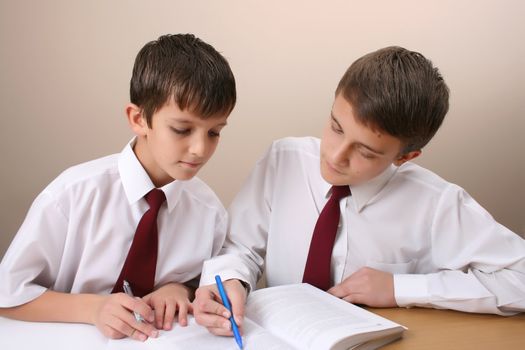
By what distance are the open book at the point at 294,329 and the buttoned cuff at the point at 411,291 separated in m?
0.18

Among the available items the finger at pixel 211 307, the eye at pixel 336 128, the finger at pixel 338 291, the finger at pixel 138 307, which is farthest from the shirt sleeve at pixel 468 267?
the finger at pixel 138 307

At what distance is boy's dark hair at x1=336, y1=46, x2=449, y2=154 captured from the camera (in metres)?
1.14

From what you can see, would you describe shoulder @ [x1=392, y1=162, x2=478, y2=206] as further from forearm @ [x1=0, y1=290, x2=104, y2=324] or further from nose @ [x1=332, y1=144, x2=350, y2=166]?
forearm @ [x1=0, y1=290, x2=104, y2=324]

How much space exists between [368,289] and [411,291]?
0.33ft

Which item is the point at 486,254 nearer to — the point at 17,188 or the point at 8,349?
the point at 8,349

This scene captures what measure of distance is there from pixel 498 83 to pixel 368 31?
526 millimetres

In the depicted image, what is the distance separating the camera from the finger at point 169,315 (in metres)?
1.00

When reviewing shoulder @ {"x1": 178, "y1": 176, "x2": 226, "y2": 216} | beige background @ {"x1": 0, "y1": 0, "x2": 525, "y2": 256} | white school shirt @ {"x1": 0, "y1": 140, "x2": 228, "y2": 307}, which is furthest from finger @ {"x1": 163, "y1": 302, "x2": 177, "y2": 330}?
beige background @ {"x1": 0, "y1": 0, "x2": 525, "y2": 256}

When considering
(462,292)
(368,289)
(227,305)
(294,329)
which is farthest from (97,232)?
(462,292)

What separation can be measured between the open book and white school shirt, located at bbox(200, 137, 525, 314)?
14 centimetres

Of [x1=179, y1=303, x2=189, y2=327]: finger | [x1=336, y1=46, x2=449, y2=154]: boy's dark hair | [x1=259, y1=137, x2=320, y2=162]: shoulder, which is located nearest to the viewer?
[x1=179, y1=303, x2=189, y2=327]: finger

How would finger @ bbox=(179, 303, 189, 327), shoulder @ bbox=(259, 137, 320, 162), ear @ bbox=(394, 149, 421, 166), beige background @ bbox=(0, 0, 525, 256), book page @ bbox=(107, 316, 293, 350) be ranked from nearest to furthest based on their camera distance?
book page @ bbox=(107, 316, 293, 350)
finger @ bbox=(179, 303, 189, 327)
ear @ bbox=(394, 149, 421, 166)
shoulder @ bbox=(259, 137, 320, 162)
beige background @ bbox=(0, 0, 525, 256)

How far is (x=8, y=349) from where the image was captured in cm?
94

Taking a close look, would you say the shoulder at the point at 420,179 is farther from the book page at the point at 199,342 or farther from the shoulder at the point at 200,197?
the book page at the point at 199,342
